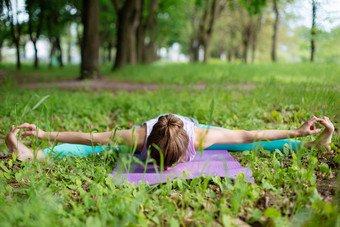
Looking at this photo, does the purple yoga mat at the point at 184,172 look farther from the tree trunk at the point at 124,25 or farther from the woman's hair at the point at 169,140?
the tree trunk at the point at 124,25

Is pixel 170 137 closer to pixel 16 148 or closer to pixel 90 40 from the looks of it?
pixel 16 148

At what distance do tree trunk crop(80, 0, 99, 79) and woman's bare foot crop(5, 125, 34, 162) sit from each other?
24.7ft

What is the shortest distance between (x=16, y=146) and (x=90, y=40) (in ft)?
25.7

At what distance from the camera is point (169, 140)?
238 centimetres

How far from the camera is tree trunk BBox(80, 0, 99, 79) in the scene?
9.43 m

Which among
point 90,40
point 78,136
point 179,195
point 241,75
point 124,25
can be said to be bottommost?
point 179,195

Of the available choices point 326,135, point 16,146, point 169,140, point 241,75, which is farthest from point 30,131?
point 241,75

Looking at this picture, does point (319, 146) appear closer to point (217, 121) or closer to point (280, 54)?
point (217, 121)

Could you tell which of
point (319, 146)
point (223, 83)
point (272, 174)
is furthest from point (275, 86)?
point (272, 174)

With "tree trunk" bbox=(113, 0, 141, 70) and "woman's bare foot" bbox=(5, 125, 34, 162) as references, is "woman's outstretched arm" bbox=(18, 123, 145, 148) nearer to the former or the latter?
"woman's bare foot" bbox=(5, 125, 34, 162)

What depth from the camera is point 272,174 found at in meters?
2.26

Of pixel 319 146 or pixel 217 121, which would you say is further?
pixel 217 121

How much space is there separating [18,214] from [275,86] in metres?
4.69

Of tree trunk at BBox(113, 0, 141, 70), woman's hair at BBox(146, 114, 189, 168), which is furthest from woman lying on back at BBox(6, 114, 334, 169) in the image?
tree trunk at BBox(113, 0, 141, 70)
